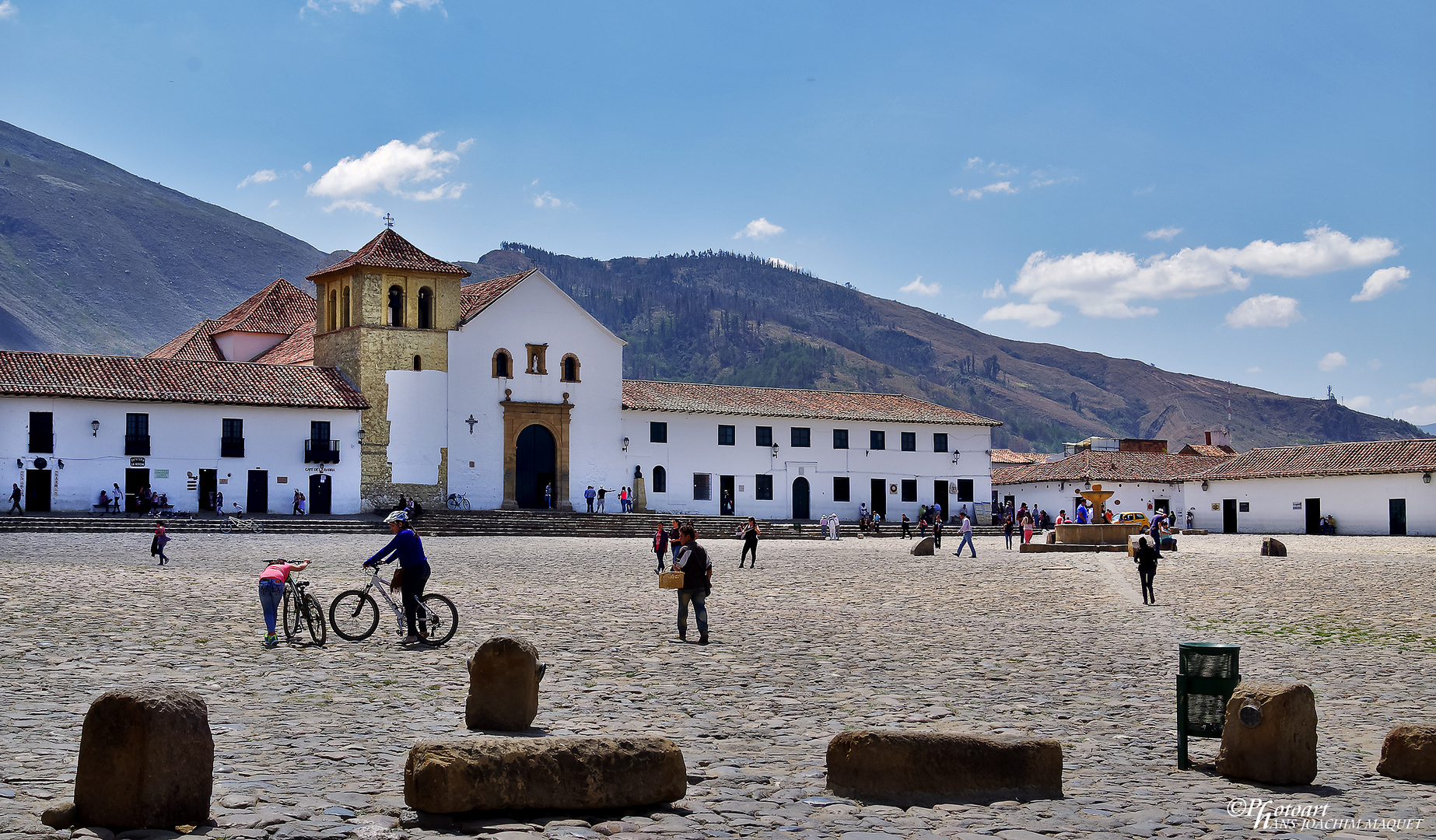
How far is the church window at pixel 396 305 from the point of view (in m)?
46.4

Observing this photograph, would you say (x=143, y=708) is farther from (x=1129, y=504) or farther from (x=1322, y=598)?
(x=1129, y=504)

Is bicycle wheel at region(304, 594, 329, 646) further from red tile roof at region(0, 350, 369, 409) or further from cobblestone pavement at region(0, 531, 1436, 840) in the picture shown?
red tile roof at region(0, 350, 369, 409)

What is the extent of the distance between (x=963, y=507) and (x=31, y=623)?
4595 centimetres

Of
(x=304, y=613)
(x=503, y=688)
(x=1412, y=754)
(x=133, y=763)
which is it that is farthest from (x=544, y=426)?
(x=133, y=763)

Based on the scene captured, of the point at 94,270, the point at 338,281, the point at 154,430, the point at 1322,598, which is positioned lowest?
the point at 1322,598

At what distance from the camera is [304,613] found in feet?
39.2

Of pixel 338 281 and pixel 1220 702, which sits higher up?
pixel 338 281

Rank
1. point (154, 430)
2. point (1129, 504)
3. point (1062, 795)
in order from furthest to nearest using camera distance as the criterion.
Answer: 1. point (1129, 504)
2. point (154, 430)
3. point (1062, 795)

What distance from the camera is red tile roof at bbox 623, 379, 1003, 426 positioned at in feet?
169

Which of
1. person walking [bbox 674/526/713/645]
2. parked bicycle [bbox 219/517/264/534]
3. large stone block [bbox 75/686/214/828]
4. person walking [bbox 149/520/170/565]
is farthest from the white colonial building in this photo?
large stone block [bbox 75/686/214/828]

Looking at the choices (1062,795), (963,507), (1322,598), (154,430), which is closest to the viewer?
(1062,795)

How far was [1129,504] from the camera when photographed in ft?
196

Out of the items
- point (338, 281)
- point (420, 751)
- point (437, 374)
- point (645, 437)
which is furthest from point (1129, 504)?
point (420, 751)

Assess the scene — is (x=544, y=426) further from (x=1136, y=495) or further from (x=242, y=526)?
(x=1136, y=495)
